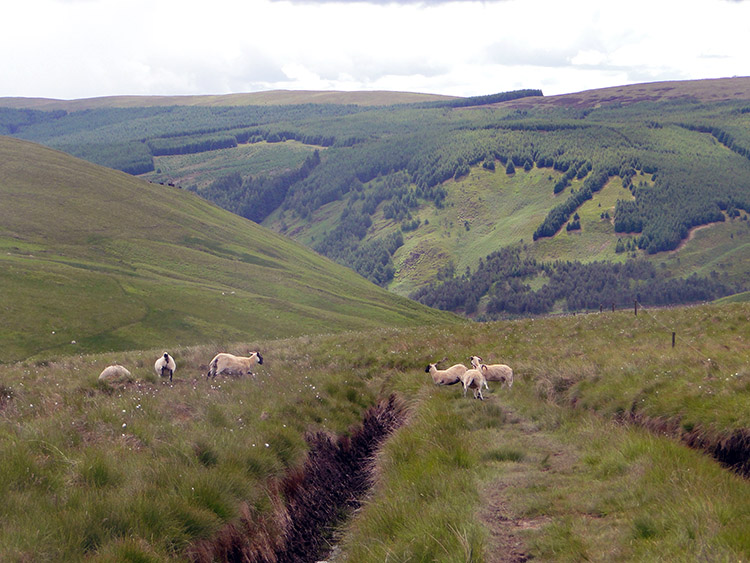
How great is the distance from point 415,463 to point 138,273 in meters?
69.6

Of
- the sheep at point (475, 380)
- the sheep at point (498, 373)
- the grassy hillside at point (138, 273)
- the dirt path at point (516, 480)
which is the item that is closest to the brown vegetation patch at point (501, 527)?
the dirt path at point (516, 480)

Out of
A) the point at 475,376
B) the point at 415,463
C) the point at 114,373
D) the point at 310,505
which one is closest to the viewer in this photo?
the point at 415,463

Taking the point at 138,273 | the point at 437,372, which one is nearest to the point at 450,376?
the point at 437,372

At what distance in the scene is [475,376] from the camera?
17469 millimetres

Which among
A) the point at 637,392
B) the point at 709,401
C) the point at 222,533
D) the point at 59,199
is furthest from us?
the point at 59,199

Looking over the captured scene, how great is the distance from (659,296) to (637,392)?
19311 cm

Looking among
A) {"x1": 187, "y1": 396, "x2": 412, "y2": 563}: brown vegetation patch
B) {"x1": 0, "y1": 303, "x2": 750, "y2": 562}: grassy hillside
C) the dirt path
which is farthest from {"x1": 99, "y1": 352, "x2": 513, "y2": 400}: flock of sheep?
the dirt path

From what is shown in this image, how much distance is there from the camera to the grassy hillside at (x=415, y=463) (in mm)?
8203

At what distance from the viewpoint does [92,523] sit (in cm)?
839

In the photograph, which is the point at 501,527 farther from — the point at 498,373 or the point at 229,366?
the point at 229,366

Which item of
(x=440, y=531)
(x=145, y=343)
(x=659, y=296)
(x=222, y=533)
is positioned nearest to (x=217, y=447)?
(x=222, y=533)

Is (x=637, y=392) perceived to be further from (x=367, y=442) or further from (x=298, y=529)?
(x=298, y=529)

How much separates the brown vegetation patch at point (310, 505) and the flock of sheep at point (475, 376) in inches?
86.3

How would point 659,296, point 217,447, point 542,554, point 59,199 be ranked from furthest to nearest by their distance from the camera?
point 659,296
point 59,199
point 217,447
point 542,554
